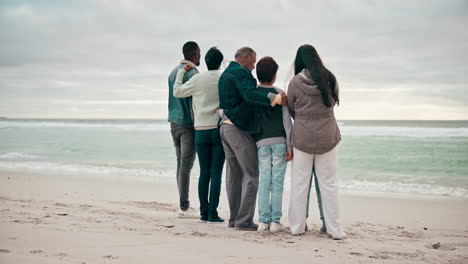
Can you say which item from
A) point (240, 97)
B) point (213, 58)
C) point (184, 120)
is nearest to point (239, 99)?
point (240, 97)

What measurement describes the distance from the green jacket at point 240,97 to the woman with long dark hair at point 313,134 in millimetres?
368

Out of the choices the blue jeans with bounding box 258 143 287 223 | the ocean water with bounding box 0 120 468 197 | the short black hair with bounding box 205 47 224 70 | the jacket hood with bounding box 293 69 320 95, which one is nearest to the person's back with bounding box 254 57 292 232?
the blue jeans with bounding box 258 143 287 223

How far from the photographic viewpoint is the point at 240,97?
442 centimetres

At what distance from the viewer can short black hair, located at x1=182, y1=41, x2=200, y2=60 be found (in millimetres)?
5059

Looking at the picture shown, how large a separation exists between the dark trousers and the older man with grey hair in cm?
17

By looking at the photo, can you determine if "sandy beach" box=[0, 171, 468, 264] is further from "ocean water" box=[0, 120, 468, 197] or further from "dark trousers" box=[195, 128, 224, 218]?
"ocean water" box=[0, 120, 468, 197]

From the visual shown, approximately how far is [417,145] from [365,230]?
48.9 feet

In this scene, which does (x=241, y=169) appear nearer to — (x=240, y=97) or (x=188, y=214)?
(x=240, y=97)

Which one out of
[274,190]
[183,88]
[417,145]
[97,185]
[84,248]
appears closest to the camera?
[84,248]

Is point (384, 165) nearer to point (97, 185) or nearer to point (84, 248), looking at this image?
point (97, 185)

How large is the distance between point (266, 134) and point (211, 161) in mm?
808

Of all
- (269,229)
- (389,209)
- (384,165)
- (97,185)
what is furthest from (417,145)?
(269,229)

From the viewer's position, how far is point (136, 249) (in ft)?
11.4

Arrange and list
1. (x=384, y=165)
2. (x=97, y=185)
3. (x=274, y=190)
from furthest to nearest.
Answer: (x=384, y=165)
(x=97, y=185)
(x=274, y=190)
